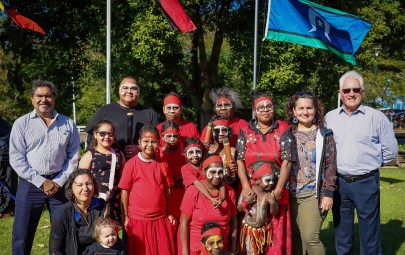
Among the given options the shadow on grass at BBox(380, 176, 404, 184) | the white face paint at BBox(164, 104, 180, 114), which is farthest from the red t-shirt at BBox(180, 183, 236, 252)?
the shadow on grass at BBox(380, 176, 404, 184)

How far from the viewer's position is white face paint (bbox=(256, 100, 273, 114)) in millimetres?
4938

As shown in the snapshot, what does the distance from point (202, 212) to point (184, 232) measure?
0.28m

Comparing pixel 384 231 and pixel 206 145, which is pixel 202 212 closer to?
pixel 206 145

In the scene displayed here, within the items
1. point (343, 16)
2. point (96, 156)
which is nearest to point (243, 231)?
point (96, 156)

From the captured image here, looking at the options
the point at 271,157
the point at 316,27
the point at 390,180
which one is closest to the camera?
the point at 271,157

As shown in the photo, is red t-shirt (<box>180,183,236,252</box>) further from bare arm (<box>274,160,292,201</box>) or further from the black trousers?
the black trousers

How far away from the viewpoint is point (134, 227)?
4945mm

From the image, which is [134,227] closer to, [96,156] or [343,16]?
[96,156]

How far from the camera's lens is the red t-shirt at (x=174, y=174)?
5379 mm

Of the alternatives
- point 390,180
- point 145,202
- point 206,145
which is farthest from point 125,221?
point 390,180

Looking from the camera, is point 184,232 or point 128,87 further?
point 128,87

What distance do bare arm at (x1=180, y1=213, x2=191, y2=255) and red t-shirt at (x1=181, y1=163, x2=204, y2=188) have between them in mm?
343

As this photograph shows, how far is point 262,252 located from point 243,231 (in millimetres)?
274

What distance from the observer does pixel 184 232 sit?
4.86m
